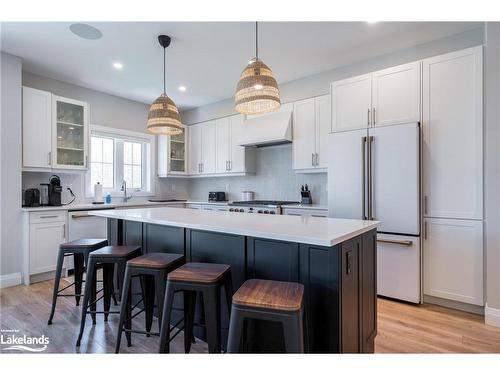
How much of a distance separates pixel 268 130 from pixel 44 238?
3280 millimetres

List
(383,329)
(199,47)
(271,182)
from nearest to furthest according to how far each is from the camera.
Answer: (383,329), (199,47), (271,182)

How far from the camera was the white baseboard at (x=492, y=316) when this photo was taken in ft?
7.63

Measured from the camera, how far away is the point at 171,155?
5.37 meters

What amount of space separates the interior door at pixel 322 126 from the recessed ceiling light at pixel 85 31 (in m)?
2.72

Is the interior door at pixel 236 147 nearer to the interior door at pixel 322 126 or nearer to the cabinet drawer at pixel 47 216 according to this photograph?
the interior door at pixel 322 126

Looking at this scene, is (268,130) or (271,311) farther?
(268,130)

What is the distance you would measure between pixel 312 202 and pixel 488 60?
2.50m

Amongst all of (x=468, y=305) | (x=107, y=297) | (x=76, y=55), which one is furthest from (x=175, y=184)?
(x=468, y=305)

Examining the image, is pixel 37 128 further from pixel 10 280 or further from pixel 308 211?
pixel 308 211

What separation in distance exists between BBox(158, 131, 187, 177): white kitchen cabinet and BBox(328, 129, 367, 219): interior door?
3212mm

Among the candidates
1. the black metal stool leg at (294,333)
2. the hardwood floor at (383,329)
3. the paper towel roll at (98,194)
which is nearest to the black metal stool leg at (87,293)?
the hardwood floor at (383,329)

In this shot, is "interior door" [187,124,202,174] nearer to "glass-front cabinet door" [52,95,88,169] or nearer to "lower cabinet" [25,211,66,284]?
"glass-front cabinet door" [52,95,88,169]

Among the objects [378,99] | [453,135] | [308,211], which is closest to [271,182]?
[308,211]
